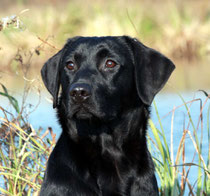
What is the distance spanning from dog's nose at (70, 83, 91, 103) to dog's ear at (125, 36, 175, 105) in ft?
1.46

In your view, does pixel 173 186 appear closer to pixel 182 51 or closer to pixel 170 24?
pixel 182 51

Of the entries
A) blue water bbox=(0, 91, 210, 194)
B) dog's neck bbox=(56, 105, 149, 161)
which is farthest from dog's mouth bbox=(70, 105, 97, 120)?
blue water bbox=(0, 91, 210, 194)

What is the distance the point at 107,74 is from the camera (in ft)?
12.2

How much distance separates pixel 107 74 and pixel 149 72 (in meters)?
0.30

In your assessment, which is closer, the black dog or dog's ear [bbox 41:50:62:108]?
the black dog

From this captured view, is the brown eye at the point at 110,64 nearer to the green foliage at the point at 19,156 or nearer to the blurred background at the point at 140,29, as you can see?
the green foliage at the point at 19,156

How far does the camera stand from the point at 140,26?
1667 centimetres

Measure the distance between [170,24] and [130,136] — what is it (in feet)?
43.7

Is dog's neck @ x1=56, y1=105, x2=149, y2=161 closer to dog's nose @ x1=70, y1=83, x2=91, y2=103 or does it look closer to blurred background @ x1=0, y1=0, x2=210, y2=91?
dog's nose @ x1=70, y1=83, x2=91, y2=103

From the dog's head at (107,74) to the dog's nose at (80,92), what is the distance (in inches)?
0.7

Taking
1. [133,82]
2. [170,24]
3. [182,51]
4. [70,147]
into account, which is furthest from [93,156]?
[170,24]

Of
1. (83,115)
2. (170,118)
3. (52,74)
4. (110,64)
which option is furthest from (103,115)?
(170,118)

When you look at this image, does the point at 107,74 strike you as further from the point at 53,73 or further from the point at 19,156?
the point at 19,156

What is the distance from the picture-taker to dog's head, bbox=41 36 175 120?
3.57 m
